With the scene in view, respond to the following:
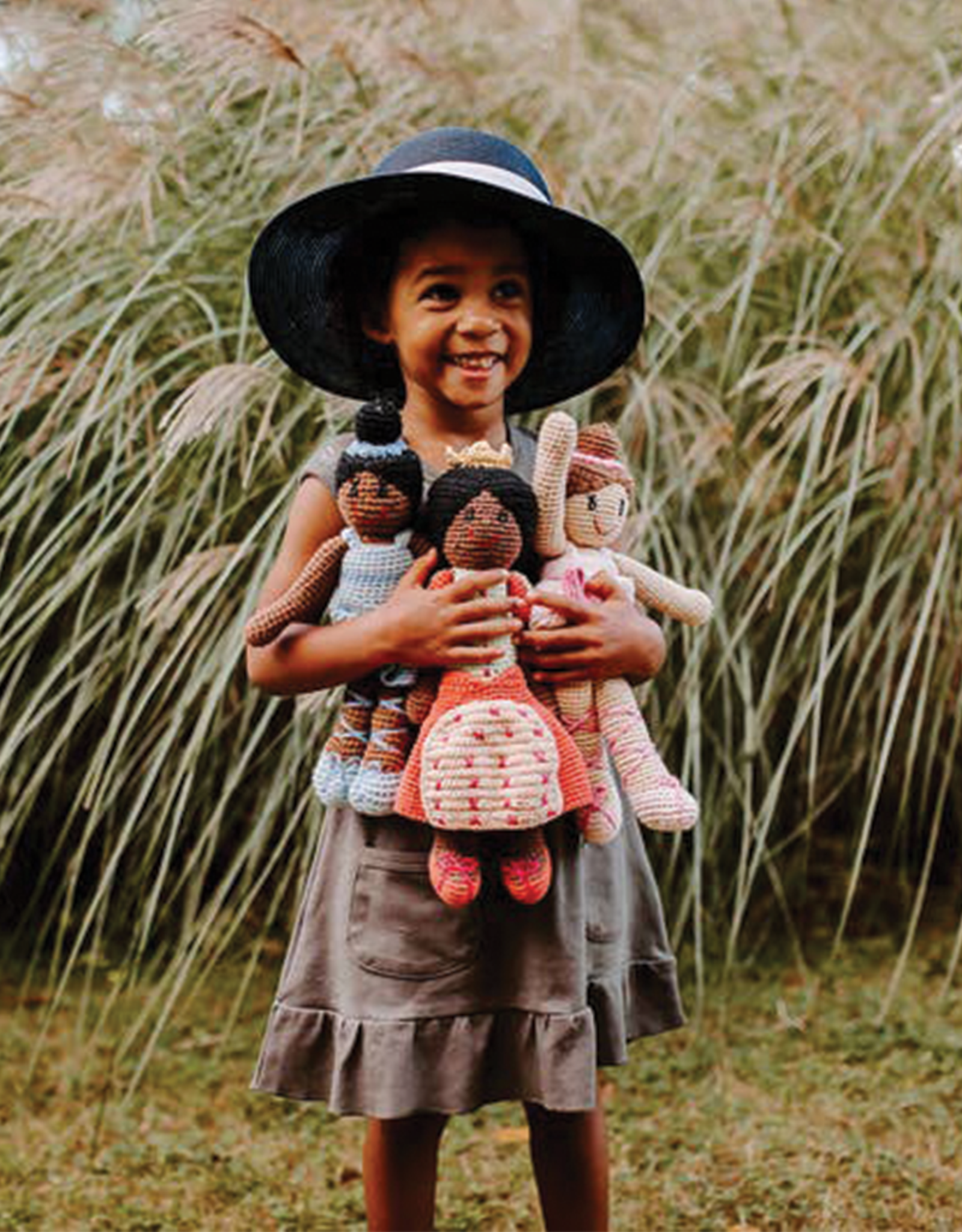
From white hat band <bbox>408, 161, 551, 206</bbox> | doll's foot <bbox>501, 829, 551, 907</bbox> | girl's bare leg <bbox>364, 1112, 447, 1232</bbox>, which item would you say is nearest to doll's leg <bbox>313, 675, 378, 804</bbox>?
doll's foot <bbox>501, 829, 551, 907</bbox>

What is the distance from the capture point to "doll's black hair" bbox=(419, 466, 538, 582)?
5.32 feet

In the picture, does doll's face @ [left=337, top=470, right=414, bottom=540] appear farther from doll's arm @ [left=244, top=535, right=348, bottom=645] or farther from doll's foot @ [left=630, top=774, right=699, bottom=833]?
doll's foot @ [left=630, top=774, right=699, bottom=833]

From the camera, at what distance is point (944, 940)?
3486 mm

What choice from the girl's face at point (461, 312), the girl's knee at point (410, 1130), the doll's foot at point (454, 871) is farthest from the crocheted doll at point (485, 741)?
the girl's knee at point (410, 1130)

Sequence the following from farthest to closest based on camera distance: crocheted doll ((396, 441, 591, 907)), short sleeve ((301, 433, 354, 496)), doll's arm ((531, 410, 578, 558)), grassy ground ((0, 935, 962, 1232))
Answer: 1. grassy ground ((0, 935, 962, 1232))
2. short sleeve ((301, 433, 354, 496))
3. doll's arm ((531, 410, 578, 558))
4. crocheted doll ((396, 441, 591, 907))

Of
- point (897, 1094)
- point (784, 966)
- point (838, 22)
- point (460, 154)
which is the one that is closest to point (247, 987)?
point (784, 966)

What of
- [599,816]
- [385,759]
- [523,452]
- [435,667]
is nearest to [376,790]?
[385,759]

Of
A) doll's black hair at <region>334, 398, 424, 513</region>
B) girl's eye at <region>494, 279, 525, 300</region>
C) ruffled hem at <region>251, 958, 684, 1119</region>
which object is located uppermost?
girl's eye at <region>494, 279, 525, 300</region>

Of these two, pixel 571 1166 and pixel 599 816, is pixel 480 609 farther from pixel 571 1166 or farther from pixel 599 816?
pixel 571 1166

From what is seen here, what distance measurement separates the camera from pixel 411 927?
1.73m

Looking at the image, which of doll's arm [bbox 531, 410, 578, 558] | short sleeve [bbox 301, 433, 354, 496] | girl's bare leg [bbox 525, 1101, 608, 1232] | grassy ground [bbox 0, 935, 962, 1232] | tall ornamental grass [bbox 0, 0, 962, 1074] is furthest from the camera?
tall ornamental grass [bbox 0, 0, 962, 1074]

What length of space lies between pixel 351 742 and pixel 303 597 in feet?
0.59

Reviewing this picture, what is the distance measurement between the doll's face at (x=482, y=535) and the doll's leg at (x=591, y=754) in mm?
191

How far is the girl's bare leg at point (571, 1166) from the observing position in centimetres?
190
